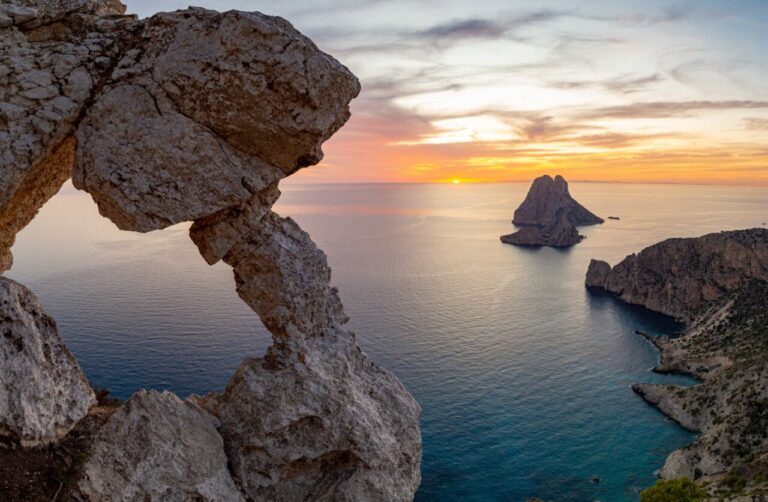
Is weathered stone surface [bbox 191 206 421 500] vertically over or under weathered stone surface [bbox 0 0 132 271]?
under

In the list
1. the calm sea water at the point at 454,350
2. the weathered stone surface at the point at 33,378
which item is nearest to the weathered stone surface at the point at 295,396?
the weathered stone surface at the point at 33,378

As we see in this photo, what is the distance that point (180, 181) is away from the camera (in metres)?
16.0

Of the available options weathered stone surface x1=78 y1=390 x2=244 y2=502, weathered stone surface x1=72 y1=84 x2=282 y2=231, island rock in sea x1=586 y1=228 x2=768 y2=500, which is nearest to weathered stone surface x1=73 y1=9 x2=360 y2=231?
weathered stone surface x1=72 y1=84 x2=282 y2=231

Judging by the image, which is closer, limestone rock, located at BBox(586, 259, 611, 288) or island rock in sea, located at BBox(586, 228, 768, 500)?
island rock in sea, located at BBox(586, 228, 768, 500)

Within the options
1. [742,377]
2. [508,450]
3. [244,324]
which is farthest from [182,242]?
[742,377]

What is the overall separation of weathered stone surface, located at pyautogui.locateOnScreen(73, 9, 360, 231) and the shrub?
45200 mm

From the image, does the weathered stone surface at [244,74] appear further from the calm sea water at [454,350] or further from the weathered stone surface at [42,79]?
the calm sea water at [454,350]

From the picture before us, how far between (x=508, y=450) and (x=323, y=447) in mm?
57639

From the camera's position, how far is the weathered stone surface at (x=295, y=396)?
1786 centimetres

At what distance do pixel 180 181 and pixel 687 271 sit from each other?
15584 cm

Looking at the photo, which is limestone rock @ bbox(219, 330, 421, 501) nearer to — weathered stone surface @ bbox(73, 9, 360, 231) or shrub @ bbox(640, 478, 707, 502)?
weathered stone surface @ bbox(73, 9, 360, 231)

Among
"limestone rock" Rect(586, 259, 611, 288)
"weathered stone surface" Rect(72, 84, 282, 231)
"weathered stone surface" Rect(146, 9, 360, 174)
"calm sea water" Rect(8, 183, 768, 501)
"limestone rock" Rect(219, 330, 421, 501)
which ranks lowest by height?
"calm sea water" Rect(8, 183, 768, 501)

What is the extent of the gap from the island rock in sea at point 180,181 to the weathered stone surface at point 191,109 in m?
0.04

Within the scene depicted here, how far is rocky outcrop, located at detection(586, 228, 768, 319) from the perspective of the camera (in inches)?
5157
